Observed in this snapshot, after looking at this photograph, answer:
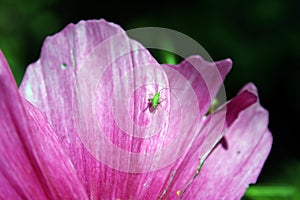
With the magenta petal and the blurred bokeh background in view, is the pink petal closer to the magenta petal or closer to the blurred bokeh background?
the magenta petal

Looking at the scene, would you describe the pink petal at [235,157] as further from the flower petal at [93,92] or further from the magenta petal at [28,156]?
the magenta petal at [28,156]

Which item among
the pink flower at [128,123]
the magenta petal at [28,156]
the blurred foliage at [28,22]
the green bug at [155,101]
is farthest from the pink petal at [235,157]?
the blurred foliage at [28,22]

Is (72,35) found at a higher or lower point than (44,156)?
higher

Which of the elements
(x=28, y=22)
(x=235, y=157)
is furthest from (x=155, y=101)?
(x=28, y=22)

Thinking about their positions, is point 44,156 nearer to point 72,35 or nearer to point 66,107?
point 66,107

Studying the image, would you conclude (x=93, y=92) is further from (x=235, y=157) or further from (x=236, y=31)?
(x=236, y=31)

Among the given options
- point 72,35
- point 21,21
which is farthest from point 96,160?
point 21,21
